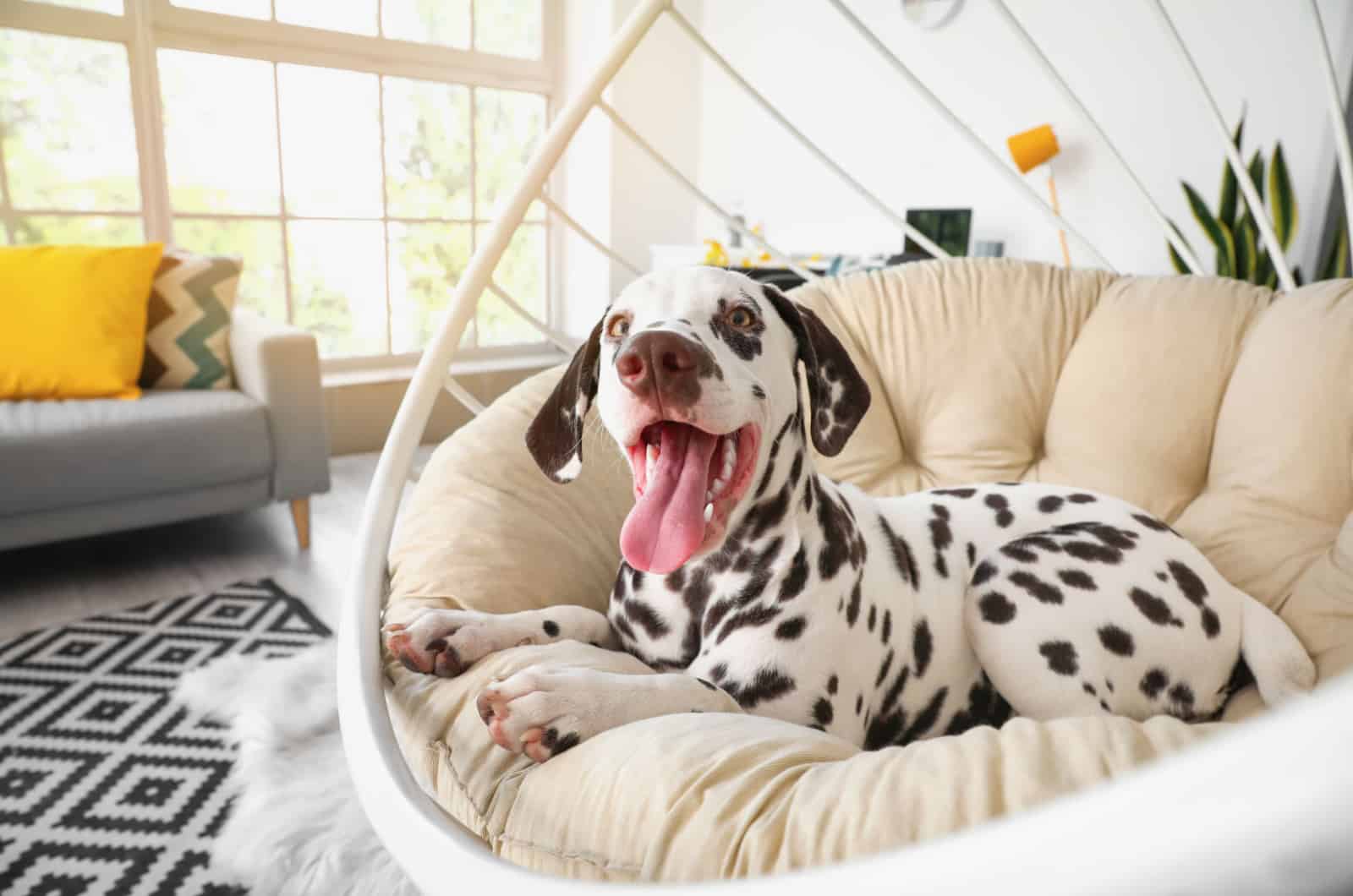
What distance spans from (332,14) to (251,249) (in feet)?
4.28

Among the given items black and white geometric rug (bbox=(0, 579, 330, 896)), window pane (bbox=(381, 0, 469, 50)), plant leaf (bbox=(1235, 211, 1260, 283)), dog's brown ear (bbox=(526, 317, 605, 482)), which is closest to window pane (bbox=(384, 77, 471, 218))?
window pane (bbox=(381, 0, 469, 50))

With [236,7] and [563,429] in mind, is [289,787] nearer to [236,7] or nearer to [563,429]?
[563,429]

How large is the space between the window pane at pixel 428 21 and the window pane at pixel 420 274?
3.35 ft

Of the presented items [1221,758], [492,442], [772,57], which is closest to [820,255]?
[772,57]

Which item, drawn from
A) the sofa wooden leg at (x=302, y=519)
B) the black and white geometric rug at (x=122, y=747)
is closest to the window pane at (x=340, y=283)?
the sofa wooden leg at (x=302, y=519)

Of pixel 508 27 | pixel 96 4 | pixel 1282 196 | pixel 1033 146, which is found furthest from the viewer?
pixel 508 27

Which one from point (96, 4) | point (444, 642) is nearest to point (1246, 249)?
point (444, 642)

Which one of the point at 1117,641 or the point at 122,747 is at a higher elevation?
the point at 1117,641

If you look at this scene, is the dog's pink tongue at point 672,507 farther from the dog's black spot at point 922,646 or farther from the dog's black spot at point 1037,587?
the dog's black spot at point 1037,587

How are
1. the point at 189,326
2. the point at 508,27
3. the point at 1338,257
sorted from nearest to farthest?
the point at 1338,257 < the point at 189,326 < the point at 508,27

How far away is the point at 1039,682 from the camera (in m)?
1.20

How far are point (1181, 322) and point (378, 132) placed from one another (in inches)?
172

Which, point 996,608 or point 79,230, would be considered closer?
point 996,608

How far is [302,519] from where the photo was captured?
3.11m
